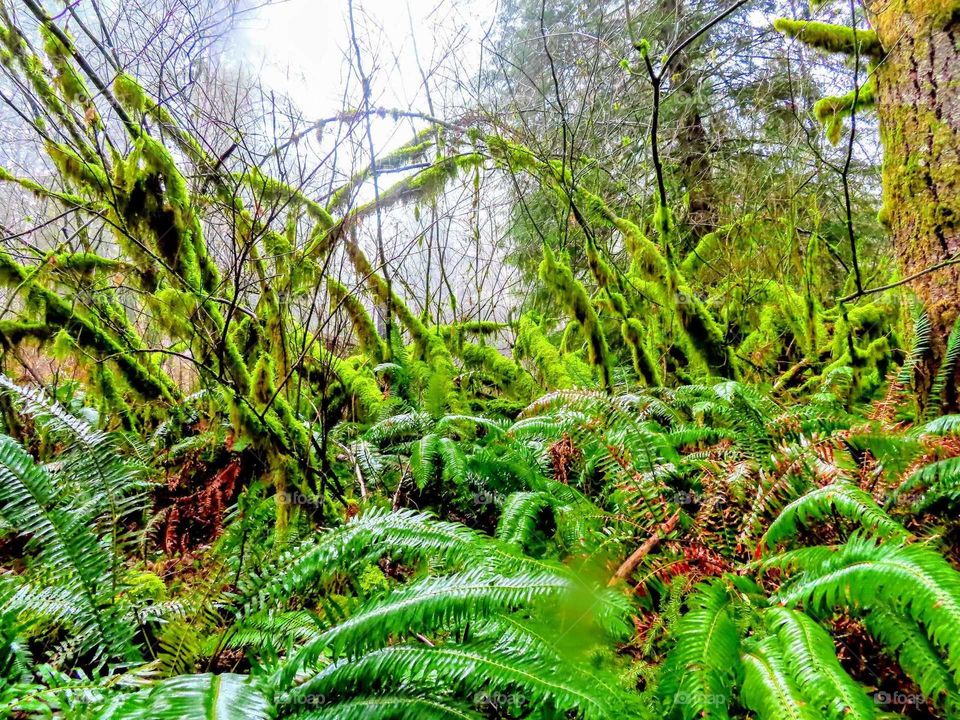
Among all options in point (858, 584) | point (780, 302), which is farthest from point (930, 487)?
point (780, 302)

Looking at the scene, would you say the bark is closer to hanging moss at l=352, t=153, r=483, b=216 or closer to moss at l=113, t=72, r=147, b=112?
hanging moss at l=352, t=153, r=483, b=216

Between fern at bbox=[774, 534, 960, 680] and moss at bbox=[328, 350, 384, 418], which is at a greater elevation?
moss at bbox=[328, 350, 384, 418]

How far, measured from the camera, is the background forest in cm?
117

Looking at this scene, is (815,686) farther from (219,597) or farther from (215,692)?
(219,597)

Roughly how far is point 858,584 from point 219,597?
1745 mm

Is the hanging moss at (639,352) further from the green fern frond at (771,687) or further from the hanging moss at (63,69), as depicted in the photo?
the hanging moss at (63,69)

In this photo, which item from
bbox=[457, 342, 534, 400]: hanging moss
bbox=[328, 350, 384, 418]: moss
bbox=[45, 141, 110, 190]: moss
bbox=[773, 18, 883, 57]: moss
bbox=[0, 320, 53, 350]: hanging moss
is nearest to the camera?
bbox=[773, 18, 883, 57]: moss

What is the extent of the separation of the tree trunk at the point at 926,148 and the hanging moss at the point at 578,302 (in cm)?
169

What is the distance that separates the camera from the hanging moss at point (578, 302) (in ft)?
11.4

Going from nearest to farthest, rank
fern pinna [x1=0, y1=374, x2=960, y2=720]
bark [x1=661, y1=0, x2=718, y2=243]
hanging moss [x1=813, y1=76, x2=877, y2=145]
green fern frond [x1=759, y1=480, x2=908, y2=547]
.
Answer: fern pinna [x1=0, y1=374, x2=960, y2=720]
green fern frond [x1=759, y1=480, x2=908, y2=547]
hanging moss [x1=813, y1=76, x2=877, y2=145]
bark [x1=661, y1=0, x2=718, y2=243]

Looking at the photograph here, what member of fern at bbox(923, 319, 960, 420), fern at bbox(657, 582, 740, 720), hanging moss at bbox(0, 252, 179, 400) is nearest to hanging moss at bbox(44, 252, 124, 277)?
hanging moss at bbox(0, 252, 179, 400)

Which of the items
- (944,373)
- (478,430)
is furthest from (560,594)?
(478,430)

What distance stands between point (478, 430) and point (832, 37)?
10.1 ft

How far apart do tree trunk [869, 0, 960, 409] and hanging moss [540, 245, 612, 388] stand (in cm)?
169
